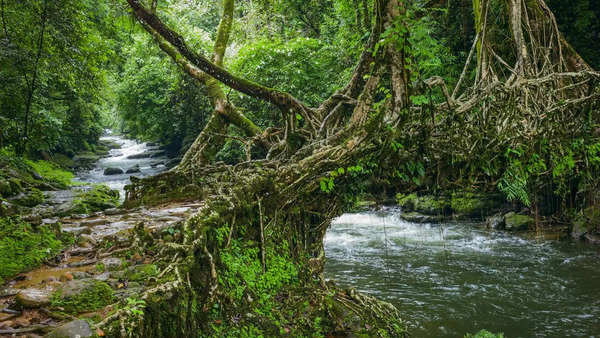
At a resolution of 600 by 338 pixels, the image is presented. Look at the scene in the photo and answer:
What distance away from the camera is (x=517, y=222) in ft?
33.8

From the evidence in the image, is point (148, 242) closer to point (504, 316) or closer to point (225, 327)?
point (225, 327)

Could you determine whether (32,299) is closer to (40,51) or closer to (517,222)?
(40,51)

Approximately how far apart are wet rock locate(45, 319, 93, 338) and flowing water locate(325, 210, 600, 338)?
4960 millimetres

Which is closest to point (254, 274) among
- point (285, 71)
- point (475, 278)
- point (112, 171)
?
point (475, 278)

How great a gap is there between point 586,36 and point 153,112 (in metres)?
20.6

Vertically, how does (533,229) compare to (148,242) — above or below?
below

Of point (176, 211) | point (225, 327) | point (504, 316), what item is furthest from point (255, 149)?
point (225, 327)

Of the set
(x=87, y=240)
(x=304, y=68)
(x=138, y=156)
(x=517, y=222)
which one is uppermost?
(x=304, y=68)

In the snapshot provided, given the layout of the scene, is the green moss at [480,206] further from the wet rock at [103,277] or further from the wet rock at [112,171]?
the wet rock at [112,171]

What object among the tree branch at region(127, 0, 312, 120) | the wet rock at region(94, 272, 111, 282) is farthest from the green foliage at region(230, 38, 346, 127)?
the wet rock at region(94, 272, 111, 282)

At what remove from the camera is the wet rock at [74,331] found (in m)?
1.69

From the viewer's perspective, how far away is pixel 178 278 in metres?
2.24

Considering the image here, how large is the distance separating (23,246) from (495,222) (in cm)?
1120

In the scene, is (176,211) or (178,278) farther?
(176,211)
